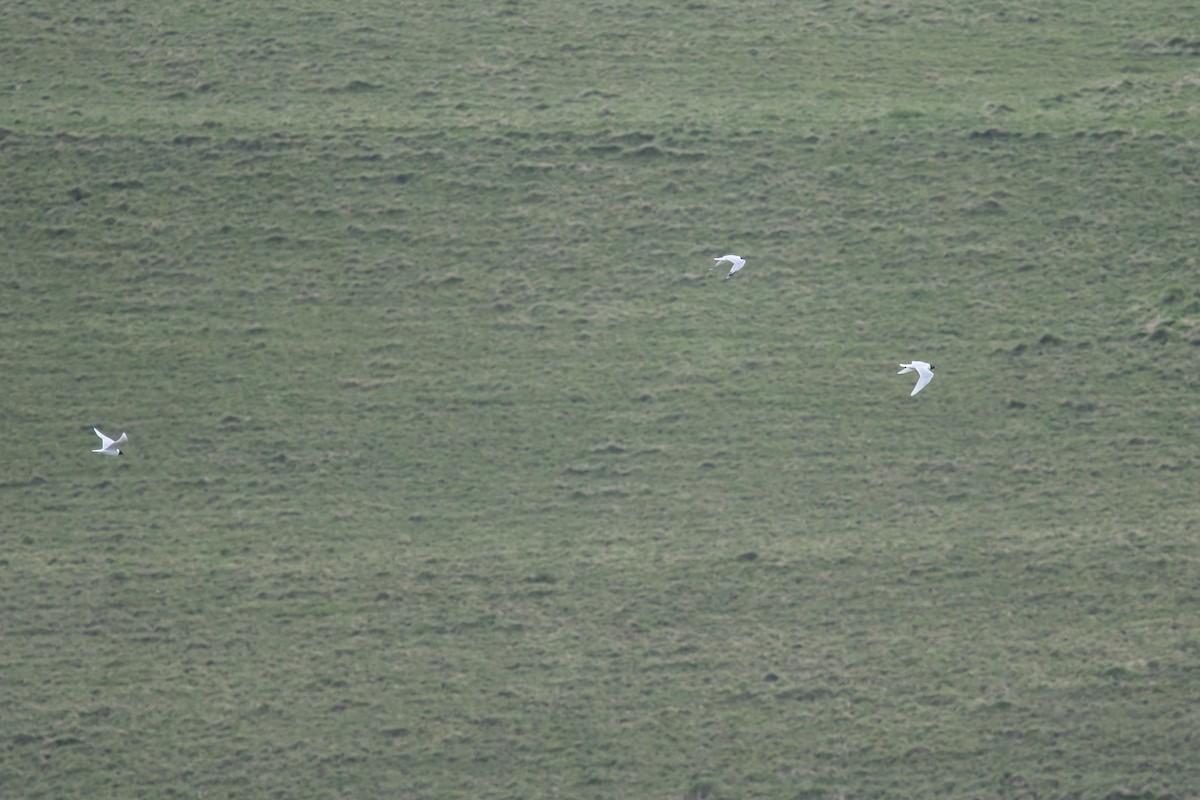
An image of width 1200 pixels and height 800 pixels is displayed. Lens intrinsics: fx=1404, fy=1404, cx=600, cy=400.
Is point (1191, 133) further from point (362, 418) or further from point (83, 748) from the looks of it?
point (83, 748)

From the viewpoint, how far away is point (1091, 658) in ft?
54.3

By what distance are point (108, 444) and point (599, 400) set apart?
20.6ft

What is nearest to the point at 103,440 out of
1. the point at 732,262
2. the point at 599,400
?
the point at 599,400

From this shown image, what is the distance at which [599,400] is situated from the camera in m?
18.5

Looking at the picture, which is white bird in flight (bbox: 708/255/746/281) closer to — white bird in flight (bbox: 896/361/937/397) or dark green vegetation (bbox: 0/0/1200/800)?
dark green vegetation (bbox: 0/0/1200/800)

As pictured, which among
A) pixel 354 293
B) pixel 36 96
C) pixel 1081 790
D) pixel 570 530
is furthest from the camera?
pixel 36 96

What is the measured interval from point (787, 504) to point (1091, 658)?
401cm

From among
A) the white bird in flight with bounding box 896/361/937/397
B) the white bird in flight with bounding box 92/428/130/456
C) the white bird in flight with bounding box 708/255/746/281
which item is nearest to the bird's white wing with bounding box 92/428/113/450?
the white bird in flight with bounding box 92/428/130/456

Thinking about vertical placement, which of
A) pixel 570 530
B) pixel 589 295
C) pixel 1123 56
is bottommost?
pixel 570 530

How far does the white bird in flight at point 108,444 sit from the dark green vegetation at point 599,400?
0.18 m

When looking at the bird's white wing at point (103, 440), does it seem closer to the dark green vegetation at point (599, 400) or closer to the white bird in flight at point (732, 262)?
the dark green vegetation at point (599, 400)

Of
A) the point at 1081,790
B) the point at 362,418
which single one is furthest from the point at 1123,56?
the point at 362,418

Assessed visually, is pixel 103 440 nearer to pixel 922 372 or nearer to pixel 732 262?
pixel 732 262

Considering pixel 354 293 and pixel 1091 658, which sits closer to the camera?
pixel 1091 658
